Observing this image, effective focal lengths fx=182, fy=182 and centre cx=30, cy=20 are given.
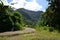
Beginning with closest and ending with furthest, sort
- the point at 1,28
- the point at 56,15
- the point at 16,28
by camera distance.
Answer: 1. the point at 1,28
2. the point at 16,28
3. the point at 56,15

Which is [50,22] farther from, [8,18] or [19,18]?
[8,18]

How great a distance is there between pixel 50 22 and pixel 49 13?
172 centimetres

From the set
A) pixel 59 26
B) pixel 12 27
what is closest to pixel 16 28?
pixel 12 27

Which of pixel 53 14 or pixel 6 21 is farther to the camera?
pixel 53 14

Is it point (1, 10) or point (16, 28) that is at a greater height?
point (1, 10)

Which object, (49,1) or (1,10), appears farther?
(49,1)

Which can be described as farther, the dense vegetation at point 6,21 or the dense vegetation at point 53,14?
the dense vegetation at point 53,14

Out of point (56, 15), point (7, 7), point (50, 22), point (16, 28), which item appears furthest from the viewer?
point (50, 22)

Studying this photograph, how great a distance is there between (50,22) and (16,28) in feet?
44.3

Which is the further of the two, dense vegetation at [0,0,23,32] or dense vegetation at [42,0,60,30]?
dense vegetation at [42,0,60,30]

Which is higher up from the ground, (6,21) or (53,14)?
(6,21)

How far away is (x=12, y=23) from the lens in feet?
71.3

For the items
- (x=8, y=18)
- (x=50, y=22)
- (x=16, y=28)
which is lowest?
(x=50, y=22)

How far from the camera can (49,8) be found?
34.7 metres
